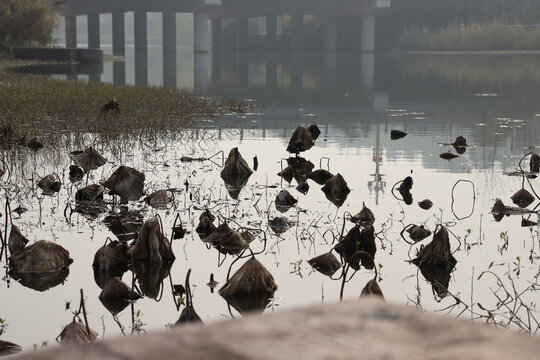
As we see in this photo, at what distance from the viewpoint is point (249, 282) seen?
5.85 metres

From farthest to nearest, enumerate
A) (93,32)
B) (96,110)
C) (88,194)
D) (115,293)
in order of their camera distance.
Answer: (93,32) < (96,110) < (88,194) < (115,293)

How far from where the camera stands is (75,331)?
4746 millimetres

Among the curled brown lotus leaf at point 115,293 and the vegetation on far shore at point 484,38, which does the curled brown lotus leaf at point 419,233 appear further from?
the vegetation on far shore at point 484,38

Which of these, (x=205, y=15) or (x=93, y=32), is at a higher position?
(x=205, y=15)

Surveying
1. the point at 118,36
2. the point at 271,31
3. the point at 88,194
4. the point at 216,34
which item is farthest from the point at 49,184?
the point at 216,34

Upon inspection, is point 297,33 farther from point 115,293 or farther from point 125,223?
point 115,293

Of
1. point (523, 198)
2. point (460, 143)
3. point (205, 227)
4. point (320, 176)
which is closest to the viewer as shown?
Result: point (205, 227)

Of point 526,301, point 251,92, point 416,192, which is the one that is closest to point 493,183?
point 416,192

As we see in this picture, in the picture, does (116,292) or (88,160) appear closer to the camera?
(116,292)

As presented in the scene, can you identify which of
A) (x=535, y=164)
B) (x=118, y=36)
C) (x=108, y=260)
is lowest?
(x=108, y=260)

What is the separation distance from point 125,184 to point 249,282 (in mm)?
3508

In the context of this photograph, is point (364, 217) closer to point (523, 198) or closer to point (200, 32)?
point (523, 198)

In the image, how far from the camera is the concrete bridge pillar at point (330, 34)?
7412cm

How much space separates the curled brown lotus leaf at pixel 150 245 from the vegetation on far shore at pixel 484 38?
6073cm
